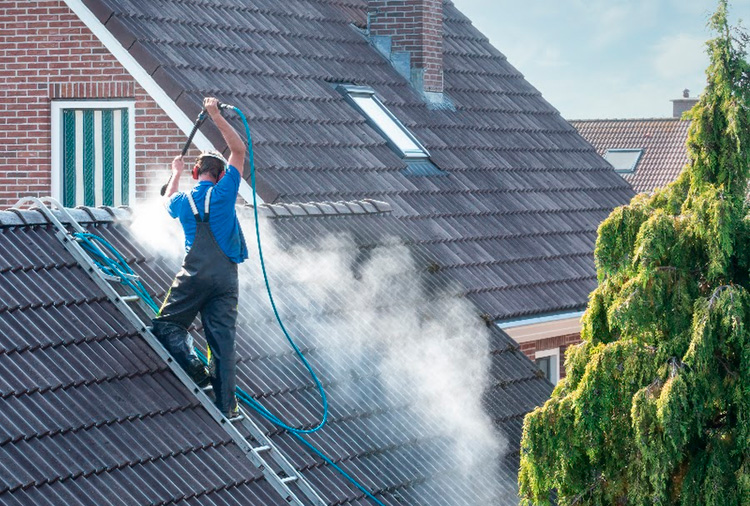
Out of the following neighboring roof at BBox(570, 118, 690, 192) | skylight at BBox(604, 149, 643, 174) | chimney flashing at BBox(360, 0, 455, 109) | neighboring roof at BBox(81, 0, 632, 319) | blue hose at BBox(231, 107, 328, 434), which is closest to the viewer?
blue hose at BBox(231, 107, 328, 434)

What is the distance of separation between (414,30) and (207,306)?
9792 mm

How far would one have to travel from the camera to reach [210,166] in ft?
28.6

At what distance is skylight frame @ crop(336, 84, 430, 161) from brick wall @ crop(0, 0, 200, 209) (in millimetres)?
2566

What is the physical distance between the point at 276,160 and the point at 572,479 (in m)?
6.17

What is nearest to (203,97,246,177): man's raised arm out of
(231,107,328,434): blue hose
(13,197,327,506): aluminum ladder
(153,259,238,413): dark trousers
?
(231,107,328,434): blue hose

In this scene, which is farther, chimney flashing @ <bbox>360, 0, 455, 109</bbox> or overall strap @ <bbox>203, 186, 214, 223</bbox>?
chimney flashing @ <bbox>360, 0, 455, 109</bbox>

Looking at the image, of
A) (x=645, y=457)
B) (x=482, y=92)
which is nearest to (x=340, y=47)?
(x=482, y=92)

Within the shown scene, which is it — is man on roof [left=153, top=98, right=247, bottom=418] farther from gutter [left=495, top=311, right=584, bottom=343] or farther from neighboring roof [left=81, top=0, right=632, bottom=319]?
gutter [left=495, top=311, right=584, bottom=343]

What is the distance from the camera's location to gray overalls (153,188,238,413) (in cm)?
854

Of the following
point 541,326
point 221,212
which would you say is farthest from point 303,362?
point 541,326

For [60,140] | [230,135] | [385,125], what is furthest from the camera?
[385,125]

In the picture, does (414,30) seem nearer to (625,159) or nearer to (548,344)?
(548,344)

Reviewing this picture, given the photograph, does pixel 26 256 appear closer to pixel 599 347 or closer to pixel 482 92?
pixel 599 347

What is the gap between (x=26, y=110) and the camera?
50.2 feet
